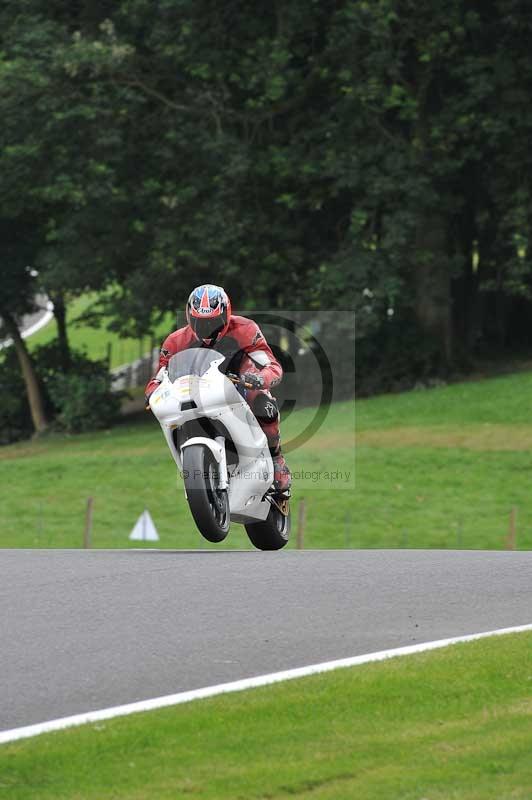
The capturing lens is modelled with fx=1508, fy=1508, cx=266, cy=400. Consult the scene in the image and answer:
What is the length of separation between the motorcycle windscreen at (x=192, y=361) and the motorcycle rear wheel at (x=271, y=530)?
217 centimetres

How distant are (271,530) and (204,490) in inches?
→ 103

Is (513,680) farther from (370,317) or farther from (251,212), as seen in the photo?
(251,212)

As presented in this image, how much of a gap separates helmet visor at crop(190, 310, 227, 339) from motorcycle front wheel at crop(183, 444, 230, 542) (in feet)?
3.14

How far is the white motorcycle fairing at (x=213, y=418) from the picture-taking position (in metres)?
11.7

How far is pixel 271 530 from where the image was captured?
46.2ft

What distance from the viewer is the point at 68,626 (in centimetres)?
1010

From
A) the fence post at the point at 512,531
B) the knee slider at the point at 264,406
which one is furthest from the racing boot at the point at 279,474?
the fence post at the point at 512,531

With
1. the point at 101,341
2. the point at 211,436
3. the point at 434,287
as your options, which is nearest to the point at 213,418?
the point at 211,436

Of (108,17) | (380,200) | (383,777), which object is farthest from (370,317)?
(383,777)

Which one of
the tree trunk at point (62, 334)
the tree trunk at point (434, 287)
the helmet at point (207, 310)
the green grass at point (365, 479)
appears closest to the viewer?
the helmet at point (207, 310)

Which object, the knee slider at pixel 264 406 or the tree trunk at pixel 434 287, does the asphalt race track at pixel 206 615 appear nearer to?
the knee slider at pixel 264 406

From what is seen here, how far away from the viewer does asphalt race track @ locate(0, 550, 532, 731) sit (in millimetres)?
8734

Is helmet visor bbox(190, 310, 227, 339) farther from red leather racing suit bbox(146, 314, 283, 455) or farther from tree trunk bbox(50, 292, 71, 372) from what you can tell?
tree trunk bbox(50, 292, 71, 372)

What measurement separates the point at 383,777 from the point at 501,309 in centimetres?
4351
